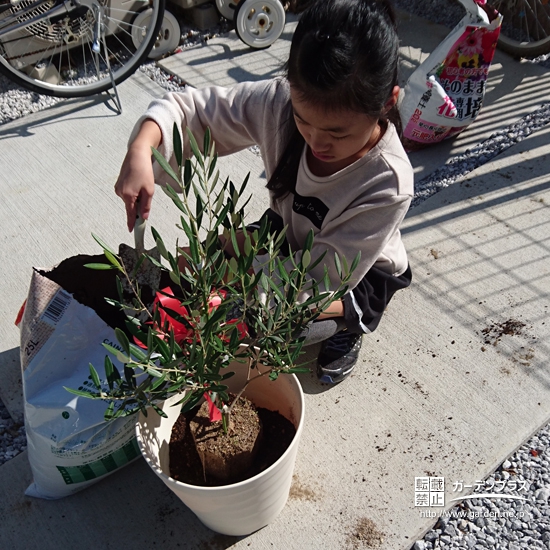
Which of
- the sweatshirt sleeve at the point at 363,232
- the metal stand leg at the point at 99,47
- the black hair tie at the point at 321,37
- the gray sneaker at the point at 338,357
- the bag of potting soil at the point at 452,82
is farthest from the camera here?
the metal stand leg at the point at 99,47

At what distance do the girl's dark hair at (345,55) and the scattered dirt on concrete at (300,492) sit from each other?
1.01m

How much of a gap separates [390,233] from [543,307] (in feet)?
2.77

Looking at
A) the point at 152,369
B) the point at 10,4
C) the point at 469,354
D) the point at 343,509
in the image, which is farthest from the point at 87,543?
the point at 10,4

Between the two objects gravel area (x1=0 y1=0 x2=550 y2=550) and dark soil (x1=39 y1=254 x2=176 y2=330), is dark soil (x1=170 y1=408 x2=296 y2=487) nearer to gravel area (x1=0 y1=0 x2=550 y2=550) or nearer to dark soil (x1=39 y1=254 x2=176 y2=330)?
dark soil (x1=39 y1=254 x2=176 y2=330)

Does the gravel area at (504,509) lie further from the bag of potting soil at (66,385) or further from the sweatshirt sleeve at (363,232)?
the sweatshirt sleeve at (363,232)

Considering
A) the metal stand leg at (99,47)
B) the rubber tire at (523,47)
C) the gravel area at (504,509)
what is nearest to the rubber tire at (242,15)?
the metal stand leg at (99,47)

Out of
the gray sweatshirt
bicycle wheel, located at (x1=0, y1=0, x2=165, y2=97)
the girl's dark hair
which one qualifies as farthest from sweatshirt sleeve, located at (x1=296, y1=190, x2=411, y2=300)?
bicycle wheel, located at (x1=0, y1=0, x2=165, y2=97)

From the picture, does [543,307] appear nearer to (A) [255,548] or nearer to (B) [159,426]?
(A) [255,548]

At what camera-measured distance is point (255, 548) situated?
155 cm

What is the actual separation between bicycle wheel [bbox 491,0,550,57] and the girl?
201 centimetres

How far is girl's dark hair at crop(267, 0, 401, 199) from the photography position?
47.9 inches

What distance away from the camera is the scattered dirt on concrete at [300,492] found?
1641 millimetres

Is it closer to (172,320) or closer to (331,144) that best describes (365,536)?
(172,320)

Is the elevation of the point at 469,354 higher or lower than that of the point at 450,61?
lower
